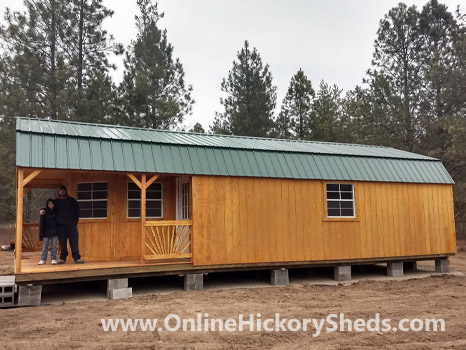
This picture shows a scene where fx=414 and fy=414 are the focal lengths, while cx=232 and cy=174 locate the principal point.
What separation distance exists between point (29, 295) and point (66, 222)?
5.42 ft

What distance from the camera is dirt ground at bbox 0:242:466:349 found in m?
5.52

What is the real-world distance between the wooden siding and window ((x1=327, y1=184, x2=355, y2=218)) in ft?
0.58

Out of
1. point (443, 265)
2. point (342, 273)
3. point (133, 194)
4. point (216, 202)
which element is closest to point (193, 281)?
point (216, 202)

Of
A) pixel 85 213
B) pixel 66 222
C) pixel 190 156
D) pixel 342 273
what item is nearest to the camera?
pixel 66 222

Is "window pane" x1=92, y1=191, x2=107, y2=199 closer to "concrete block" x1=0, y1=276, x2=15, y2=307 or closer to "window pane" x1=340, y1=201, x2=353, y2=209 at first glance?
"concrete block" x1=0, y1=276, x2=15, y2=307

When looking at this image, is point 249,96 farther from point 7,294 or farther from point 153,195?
point 7,294

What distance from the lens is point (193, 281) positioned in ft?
29.9

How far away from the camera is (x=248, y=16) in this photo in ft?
63.0

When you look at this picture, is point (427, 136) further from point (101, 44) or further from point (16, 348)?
point (16, 348)

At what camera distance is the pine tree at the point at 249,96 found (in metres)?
23.9

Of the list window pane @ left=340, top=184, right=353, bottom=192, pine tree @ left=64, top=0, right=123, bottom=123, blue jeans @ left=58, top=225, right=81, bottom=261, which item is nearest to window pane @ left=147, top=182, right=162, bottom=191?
blue jeans @ left=58, top=225, right=81, bottom=261

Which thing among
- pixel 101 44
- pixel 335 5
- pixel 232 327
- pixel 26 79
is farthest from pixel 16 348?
pixel 101 44

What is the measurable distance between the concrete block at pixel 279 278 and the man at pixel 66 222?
4.35 meters

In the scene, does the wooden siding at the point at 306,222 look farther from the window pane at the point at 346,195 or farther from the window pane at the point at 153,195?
the window pane at the point at 153,195
